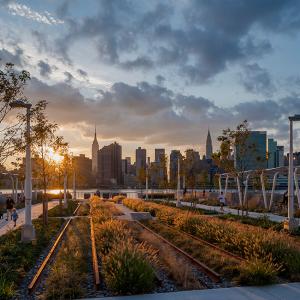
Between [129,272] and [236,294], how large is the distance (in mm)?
2506

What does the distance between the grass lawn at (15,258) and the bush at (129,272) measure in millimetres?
2366

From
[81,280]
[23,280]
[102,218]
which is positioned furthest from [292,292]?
[102,218]

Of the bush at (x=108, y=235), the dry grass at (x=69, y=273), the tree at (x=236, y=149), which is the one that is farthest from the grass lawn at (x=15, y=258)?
the tree at (x=236, y=149)

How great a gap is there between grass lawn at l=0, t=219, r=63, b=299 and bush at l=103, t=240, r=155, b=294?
2.37m

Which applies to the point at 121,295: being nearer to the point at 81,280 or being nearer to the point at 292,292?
the point at 81,280

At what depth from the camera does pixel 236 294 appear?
30.2 feet

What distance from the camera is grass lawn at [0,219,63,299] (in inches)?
395

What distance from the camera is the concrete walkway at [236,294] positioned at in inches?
351

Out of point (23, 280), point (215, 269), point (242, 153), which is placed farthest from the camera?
point (242, 153)

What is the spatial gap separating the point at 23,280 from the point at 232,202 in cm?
3425

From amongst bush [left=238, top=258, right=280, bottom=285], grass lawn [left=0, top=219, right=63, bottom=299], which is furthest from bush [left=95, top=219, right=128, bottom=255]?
bush [left=238, top=258, right=280, bottom=285]

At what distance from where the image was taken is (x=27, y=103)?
15.9 meters

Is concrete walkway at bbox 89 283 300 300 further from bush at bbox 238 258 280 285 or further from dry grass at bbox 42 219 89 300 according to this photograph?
dry grass at bbox 42 219 89 300

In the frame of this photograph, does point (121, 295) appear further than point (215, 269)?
No
